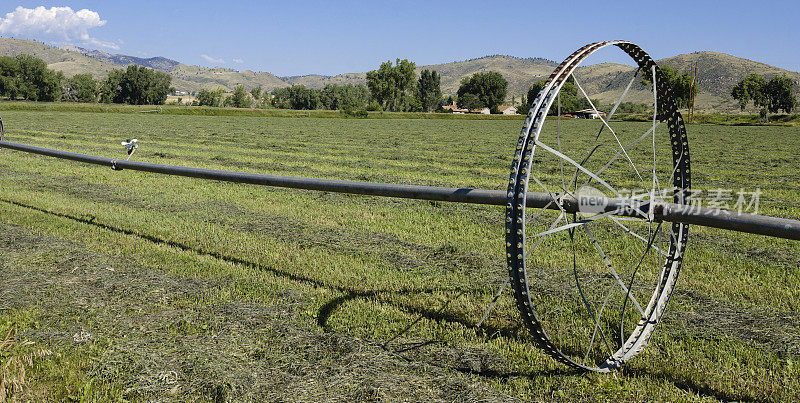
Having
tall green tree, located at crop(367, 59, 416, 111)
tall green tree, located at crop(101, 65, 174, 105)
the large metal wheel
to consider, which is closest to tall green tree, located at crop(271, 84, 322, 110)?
tall green tree, located at crop(101, 65, 174, 105)

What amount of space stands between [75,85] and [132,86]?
13536mm

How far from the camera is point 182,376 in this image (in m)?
3.19

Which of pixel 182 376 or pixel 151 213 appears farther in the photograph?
pixel 151 213

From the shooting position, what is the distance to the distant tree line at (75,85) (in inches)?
4432

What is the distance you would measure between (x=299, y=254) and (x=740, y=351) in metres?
4.18

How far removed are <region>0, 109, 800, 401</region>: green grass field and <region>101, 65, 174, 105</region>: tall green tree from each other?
130 metres

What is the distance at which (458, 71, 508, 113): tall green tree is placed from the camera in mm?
142750

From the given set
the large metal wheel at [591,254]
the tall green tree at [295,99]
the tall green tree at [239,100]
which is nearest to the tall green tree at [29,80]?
the tall green tree at [239,100]

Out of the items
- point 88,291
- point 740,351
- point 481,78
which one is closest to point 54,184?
point 88,291

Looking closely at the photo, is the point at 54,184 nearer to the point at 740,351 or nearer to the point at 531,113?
the point at 531,113

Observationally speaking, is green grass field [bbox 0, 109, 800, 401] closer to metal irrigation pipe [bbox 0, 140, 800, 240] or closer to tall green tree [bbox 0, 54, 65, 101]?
metal irrigation pipe [bbox 0, 140, 800, 240]

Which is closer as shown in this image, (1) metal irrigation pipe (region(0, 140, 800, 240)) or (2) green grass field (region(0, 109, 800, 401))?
(1) metal irrigation pipe (region(0, 140, 800, 240))

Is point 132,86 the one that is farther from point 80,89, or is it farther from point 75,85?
point 75,85

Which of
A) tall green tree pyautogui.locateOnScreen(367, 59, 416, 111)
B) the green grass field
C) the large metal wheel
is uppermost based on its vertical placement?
tall green tree pyautogui.locateOnScreen(367, 59, 416, 111)
